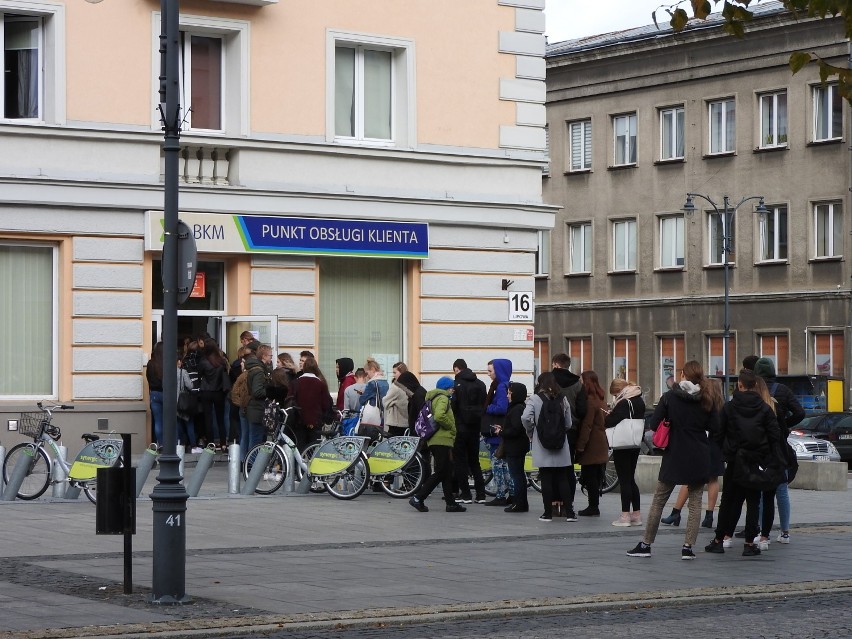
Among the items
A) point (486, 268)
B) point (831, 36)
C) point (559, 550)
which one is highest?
point (831, 36)

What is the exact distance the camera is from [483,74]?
27.8m

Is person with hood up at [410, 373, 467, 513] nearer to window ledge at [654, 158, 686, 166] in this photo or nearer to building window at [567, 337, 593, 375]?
window ledge at [654, 158, 686, 166]

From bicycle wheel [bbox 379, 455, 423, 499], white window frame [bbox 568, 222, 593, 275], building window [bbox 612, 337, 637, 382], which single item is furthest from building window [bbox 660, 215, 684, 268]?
bicycle wheel [bbox 379, 455, 423, 499]

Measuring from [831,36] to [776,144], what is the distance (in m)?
3.57

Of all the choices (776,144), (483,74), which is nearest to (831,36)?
(776,144)

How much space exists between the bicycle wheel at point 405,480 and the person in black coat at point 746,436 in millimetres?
6103

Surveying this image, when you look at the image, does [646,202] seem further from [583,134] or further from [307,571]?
[307,571]

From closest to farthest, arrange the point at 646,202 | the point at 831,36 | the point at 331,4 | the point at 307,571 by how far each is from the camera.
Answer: the point at 307,571, the point at 331,4, the point at 831,36, the point at 646,202

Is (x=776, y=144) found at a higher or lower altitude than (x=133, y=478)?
→ higher

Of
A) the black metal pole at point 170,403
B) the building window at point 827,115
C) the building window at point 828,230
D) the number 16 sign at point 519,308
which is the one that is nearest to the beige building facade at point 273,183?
the number 16 sign at point 519,308

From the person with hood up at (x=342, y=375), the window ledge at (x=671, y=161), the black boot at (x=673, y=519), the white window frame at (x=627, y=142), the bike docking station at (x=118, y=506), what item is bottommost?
the black boot at (x=673, y=519)

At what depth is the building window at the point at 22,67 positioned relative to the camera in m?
24.2

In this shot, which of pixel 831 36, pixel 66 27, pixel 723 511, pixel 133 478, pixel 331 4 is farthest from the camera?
pixel 831 36

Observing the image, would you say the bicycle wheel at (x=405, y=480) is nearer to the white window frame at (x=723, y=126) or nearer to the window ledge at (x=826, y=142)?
the window ledge at (x=826, y=142)
